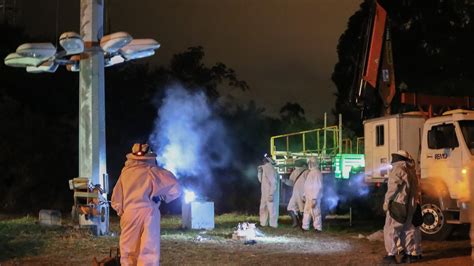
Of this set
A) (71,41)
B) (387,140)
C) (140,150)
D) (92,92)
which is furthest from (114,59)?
(140,150)

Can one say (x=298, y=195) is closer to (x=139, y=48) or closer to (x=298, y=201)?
(x=298, y=201)

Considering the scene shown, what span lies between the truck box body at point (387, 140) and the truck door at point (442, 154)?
60 cm

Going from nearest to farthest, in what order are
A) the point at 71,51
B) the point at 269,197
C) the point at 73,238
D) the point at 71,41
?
1. the point at 71,41
2. the point at 73,238
3. the point at 71,51
4. the point at 269,197

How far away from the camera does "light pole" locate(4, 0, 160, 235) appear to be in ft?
47.7

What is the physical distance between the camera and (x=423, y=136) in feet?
47.1

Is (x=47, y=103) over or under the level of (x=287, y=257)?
over

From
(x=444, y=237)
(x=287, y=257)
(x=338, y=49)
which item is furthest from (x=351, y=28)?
(x=287, y=257)

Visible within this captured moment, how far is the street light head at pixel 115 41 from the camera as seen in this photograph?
13680mm

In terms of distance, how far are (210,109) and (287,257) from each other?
72.9 feet

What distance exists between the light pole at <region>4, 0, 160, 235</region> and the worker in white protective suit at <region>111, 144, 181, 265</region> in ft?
20.9

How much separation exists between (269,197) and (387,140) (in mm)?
3718

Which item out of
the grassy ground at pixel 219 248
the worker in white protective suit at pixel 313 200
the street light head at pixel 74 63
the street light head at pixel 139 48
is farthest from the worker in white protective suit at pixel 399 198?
the street light head at pixel 74 63

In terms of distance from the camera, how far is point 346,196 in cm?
2003

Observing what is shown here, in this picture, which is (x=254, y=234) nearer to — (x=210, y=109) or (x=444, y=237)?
(x=444, y=237)
